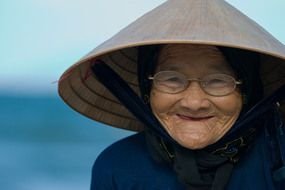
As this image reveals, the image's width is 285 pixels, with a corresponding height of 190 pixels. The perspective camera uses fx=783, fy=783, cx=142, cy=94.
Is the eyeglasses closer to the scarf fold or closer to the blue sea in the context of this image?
the scarf fold

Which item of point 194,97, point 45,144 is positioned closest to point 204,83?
point 194,97

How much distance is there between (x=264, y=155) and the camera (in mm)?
1869

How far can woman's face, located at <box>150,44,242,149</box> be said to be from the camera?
178 centimetres

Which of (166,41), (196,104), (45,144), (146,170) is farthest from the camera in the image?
(45,144)

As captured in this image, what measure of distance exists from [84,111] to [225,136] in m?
0.46

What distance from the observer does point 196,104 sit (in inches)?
69.4

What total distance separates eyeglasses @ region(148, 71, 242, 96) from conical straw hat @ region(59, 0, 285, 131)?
0.11 m

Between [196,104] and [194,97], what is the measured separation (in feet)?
0.06

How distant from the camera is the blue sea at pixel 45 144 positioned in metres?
2.92

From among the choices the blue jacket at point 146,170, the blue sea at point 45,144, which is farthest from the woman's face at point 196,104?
the blue sea at point 45,144

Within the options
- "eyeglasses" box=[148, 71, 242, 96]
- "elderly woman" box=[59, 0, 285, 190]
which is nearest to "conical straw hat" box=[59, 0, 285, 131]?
"elderly woman" box=[59, 0, 285, 190]

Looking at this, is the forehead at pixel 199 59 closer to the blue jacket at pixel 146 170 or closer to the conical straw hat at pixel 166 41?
the conical straw hat at pixel 166 41

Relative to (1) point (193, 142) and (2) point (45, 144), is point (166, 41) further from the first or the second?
(2) point (45, 144)

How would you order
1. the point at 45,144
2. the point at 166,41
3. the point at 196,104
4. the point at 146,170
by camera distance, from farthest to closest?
the point at 45,144 → the point at 146,170 → the point at 196,104 → the point at 166,41
